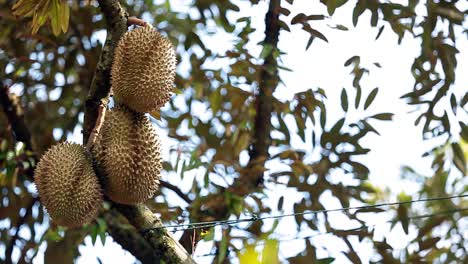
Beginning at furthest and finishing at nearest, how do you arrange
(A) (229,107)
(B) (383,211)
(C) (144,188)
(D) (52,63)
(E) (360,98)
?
(D) (52,63) → (A) (229,107) → (E) (360,98) → (B) (383,211) → (C) (144,188)

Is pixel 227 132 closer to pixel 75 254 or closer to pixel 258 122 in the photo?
pixel 258 122

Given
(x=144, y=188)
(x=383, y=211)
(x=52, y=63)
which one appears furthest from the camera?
(x=52, y=63)

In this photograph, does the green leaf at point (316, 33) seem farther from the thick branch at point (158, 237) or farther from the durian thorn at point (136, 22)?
the thick branch at point (158, 237)

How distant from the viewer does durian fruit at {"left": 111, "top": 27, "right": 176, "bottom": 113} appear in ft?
3.45

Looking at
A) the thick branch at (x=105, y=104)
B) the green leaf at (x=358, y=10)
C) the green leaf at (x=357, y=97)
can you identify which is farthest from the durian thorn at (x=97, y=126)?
the green leaf at (x=357, y=97)

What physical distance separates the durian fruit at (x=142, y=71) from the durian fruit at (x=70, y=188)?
118mm

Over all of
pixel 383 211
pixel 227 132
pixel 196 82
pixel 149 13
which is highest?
pixel 149 13

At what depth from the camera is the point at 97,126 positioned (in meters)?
1.07

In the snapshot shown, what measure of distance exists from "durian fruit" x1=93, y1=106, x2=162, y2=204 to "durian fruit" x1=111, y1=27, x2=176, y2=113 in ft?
0.09

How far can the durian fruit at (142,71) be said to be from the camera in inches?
41.4

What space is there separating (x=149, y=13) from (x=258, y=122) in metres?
0.49

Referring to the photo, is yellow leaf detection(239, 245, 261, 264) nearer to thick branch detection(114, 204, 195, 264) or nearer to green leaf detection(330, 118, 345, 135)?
thick branch detection(114, 204, 195, 264)

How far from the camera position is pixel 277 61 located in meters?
1.62

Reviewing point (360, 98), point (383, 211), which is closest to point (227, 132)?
point (360, 98)
